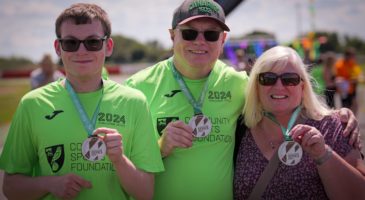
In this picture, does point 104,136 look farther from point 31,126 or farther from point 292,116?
point 292,116

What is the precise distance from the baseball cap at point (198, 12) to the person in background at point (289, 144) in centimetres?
44

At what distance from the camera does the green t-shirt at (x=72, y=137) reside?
101 inches

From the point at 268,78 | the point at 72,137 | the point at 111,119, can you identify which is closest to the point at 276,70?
the point at 268,78

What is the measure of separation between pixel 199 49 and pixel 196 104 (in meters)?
0.39

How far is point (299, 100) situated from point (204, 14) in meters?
0.91

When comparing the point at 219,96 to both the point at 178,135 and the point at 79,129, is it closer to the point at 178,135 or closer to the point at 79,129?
the point at 178,135

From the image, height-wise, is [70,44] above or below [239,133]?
above

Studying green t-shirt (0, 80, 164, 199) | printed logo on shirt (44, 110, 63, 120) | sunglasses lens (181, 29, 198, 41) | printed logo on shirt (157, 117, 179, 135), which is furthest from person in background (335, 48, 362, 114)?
printed logo on shirt (44, 110, 63, 120)

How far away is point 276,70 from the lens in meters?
3.03

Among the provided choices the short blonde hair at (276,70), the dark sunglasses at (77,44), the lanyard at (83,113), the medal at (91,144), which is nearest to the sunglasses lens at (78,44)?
the dark sunglasses at (77,44)

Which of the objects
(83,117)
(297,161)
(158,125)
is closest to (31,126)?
(83,117)

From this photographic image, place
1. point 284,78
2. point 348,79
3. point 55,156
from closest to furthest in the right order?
point 55,156, point 284,78, point 348,79

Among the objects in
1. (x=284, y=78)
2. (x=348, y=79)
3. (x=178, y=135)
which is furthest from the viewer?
(x=348, y=79)

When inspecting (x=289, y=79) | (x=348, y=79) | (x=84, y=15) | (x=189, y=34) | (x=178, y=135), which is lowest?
(x=348, y=79)
